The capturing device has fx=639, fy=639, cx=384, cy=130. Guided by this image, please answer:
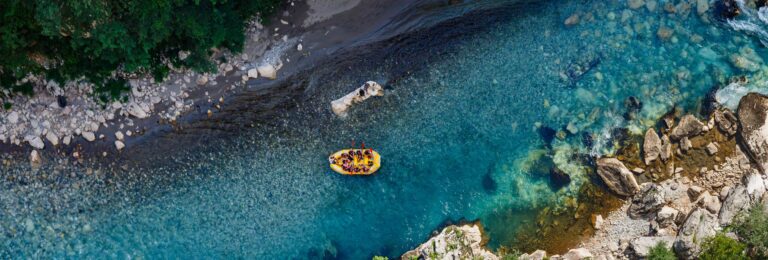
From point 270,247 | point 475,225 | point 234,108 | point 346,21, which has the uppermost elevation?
point 346,21

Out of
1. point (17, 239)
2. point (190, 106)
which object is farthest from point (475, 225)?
point (17, 239)

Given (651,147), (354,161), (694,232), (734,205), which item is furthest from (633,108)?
(354,161)

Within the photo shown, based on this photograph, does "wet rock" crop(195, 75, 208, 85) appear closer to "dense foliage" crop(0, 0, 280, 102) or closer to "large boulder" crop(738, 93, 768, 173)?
"dense foliage" crop(0, 0, 280, 102)

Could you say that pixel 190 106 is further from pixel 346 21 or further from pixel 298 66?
pixel 346 21

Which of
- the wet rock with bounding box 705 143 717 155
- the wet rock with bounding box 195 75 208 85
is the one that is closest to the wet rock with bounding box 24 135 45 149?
the wet rock with bounding box 195 75 208 85

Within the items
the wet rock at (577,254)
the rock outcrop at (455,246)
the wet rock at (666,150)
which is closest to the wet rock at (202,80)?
the rock outcrop at (455,246)

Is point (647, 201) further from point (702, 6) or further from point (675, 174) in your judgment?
point (702, 6)

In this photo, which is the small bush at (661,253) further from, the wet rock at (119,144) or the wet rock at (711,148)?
the wet rock at (119,144)
